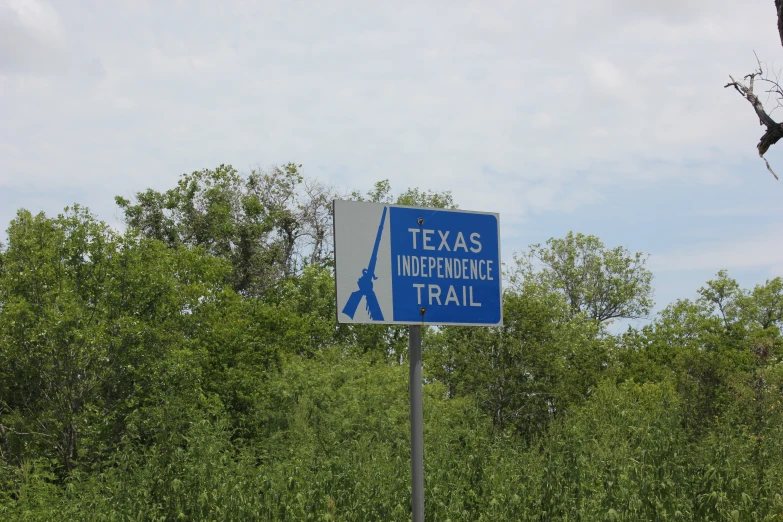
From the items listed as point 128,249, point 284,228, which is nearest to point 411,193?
point 284,228

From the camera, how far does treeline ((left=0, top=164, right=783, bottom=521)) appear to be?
7.90m

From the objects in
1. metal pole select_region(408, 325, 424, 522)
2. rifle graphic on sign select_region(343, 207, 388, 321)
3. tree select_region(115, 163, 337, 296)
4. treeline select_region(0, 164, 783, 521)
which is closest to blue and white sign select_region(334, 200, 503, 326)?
rifle graphic on sign select_region(343, 207, 388, 321)

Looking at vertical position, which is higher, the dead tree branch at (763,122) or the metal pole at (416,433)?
the dead tree branch at (763,122)

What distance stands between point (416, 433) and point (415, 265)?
2.69 ft

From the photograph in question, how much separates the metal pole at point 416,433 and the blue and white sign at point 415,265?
171mm

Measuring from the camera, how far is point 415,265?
402 cm

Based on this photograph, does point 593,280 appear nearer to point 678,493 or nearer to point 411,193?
point 411,193

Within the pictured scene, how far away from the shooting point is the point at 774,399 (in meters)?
12.1

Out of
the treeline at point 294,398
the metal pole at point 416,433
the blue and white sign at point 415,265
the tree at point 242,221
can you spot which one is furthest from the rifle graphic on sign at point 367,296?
the tree at point 242,221

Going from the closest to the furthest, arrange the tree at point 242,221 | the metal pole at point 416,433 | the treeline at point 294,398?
1. the metal pole at point 416,433
2. the treeline at point 294,398
3. the tree at point 242,221

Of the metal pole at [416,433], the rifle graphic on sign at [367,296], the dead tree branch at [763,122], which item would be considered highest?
the dead tree branch at [763,122]

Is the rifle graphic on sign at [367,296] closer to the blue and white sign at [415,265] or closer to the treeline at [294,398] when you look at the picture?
the blue and white sign at [415,265]

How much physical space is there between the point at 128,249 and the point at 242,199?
53.4 ft

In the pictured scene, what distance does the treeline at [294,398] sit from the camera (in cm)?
790
